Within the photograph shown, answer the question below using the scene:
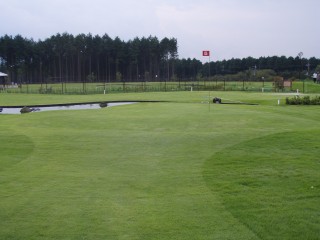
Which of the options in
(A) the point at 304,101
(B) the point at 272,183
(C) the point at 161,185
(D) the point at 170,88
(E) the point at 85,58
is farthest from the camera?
(E) the point at 85,58

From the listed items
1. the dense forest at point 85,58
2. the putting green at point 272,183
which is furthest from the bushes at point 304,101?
the dense forest at point 85,58

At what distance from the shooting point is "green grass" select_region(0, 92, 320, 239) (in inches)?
226

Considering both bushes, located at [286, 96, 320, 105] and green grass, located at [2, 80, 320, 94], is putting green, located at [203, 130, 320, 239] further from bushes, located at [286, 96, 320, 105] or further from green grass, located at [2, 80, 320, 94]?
green grass, located at [2, 80, 320, 94]

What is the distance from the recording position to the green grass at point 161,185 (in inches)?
226

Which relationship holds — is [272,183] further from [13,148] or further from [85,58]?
[85,58]

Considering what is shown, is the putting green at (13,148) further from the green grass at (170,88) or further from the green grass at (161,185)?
the green grass at (170,88)

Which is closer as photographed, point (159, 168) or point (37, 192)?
point (37, 192)

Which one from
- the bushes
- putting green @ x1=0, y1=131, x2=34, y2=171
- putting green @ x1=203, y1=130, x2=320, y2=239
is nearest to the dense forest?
the bushes

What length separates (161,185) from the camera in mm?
8047

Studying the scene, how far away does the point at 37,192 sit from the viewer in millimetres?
7711

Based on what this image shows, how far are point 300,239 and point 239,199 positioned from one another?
5.87ft

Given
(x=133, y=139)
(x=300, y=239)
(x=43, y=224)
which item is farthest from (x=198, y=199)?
(x=133, y=139)

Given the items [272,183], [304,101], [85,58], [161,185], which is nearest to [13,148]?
[161,185]

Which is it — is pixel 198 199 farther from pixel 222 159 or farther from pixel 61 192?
pixel 222 159
